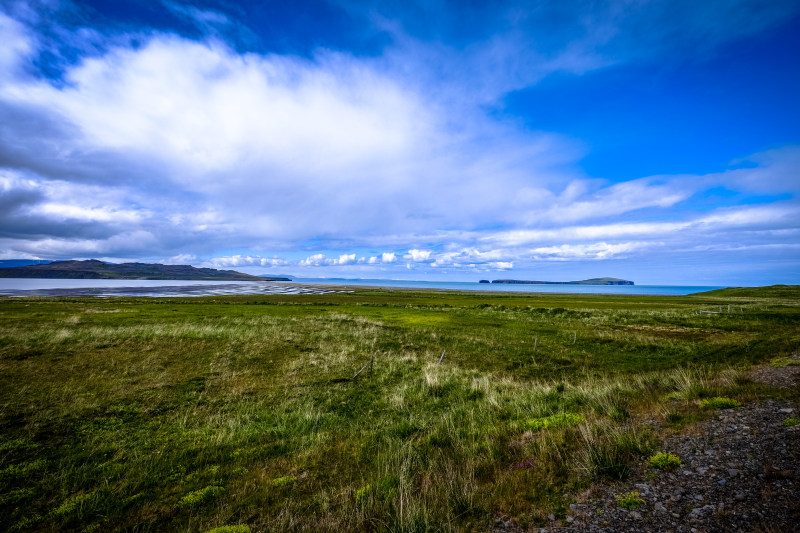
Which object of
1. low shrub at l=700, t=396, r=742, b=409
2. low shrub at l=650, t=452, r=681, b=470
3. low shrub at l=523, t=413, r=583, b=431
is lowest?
low shrub at l=523, t=413, r=583, b=431

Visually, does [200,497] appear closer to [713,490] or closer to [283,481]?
[283,481]

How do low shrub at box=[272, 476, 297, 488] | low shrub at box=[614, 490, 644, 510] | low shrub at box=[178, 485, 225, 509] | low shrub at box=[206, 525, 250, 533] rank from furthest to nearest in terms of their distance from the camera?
low shrub at box=[272, 476, 297, 488] < low shrub at box=[178, 485, 225, 509] < low shrub at box=[206, 525, 250, 533] < low shrub at box=[614, 490, 644, 510]

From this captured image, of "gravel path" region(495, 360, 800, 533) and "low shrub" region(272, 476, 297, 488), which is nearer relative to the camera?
"gravel path" region(495, 360, 800, 533)

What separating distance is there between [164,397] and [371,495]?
13746 mm

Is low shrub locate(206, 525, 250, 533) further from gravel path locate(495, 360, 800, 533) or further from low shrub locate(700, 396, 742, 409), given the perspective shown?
low shrub locate(700, 396, 742, 409)

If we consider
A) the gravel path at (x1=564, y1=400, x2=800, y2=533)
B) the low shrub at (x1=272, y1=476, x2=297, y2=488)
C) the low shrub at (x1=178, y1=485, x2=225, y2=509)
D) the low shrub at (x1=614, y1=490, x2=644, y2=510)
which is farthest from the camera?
the low shrub at (x1=272, y1=476, x2=297, y2=488)

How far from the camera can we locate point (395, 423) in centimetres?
1286

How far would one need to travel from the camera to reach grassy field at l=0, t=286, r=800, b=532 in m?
7.20

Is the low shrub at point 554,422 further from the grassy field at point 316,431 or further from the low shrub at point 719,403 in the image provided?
the low shrub at point 719,403

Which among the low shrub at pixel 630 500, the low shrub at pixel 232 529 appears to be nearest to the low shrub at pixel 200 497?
the low shrub at pixel 232 529

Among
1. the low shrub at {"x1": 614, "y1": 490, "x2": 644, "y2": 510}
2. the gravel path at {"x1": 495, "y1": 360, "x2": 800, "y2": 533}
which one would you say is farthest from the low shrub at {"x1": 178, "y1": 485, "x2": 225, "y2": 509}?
the low shrub at {"x1": 614, "y1": 490, "x2": 644, "y2": 510}

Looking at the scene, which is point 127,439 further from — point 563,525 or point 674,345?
point 674,345

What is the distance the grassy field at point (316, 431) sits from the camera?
720 cm

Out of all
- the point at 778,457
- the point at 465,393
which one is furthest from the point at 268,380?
the point at 778,457
